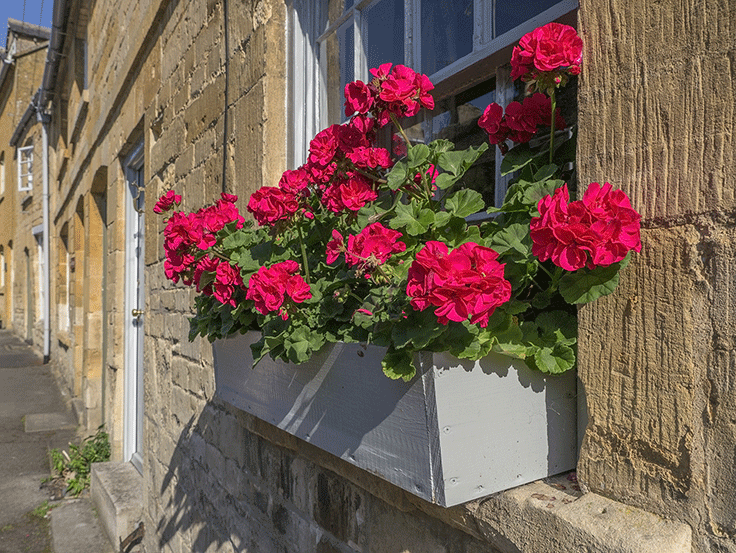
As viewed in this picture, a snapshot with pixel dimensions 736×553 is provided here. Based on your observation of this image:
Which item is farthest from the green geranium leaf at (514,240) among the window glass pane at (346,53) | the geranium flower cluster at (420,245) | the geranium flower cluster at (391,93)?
Result: the window glass pane at (346,53)

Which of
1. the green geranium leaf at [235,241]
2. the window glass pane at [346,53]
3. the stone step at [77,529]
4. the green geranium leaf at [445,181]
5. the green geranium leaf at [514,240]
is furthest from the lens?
the stone step at [77,529]

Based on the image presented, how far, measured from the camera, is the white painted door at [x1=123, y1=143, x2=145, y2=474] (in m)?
5.35

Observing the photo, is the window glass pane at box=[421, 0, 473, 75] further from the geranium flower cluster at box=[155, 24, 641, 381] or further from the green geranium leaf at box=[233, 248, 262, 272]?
the green geranium leaf at box=[233, 248, 262, 272]

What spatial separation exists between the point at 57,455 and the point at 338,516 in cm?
539

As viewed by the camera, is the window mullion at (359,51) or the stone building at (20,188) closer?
the window mullion at (359,51)

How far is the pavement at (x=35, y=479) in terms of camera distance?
465cm

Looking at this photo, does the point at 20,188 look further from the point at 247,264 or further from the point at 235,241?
the point at 247,264

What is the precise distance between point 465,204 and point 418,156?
161 millimetres

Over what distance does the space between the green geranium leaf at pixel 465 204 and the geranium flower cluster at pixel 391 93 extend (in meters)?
0.29

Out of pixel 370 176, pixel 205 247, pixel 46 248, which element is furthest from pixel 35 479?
pixel 46 248

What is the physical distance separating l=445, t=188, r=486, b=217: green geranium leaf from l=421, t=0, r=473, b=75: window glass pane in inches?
24.2

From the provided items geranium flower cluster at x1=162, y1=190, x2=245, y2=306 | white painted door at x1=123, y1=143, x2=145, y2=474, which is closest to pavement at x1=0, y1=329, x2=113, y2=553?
white painted door at x1=123, y1=143, x2=145, y2=474

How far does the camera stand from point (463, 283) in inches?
35.3

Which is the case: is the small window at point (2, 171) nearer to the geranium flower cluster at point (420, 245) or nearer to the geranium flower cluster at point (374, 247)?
the geranium flower cluster at point (420, 245)
